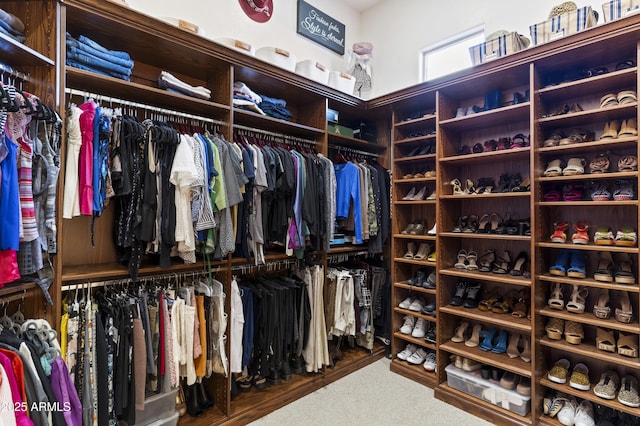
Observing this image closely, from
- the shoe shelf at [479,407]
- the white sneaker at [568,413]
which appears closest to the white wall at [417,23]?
the white sneaker at [568,413]

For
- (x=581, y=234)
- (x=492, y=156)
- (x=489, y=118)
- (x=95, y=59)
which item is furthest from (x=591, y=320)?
(x=95, y=59)

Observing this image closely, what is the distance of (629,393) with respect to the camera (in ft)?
5.88

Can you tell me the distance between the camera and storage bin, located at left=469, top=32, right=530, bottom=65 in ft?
7.23

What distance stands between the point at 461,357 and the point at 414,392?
440 mm

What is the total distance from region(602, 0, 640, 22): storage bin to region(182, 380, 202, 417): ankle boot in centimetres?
323

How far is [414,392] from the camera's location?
98.1 inches

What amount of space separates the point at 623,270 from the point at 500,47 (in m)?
1.57

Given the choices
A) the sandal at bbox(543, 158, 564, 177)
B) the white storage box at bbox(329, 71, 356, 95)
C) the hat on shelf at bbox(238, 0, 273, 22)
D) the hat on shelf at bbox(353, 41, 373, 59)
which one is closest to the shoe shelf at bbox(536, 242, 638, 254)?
the sandal at bbox(543, 158, 564, 177)

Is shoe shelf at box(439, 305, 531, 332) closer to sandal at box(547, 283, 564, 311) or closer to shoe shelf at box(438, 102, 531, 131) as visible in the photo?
sandal at box(547, 283, 564, 311)

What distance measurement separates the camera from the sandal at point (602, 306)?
190 cm

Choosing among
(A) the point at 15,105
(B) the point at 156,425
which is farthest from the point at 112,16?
(B) the point at 156,425

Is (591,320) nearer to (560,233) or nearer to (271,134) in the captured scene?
(560,233)

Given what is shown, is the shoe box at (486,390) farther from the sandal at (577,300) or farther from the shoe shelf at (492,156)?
the shoe shelf at (492,156)

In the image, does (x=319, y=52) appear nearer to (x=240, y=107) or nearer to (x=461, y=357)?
(x=240, y=107)
